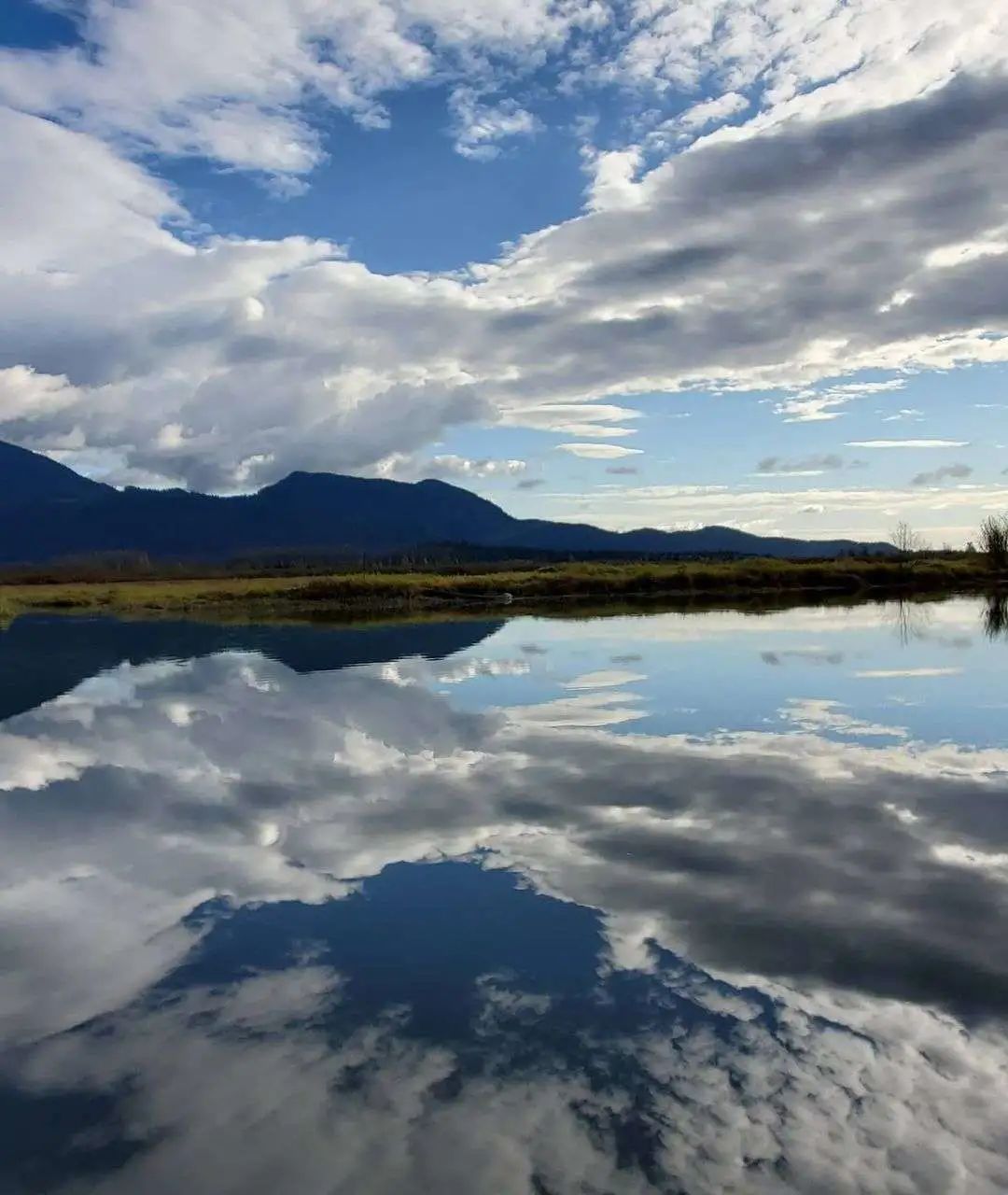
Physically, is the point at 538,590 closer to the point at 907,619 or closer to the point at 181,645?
the point at 907,619

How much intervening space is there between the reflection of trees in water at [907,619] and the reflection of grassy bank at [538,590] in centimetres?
2058

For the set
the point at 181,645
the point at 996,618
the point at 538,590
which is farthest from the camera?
the point at 538,590

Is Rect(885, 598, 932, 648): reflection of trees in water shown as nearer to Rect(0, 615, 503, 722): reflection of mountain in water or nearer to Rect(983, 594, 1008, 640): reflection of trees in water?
Rect(983, 594, 1008, 640): reflection of trees in water

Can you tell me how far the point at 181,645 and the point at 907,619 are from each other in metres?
49.0

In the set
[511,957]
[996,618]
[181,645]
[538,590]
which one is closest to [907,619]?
[996,618]

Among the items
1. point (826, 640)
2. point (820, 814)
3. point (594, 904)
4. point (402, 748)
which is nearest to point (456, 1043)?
point (594, 904)

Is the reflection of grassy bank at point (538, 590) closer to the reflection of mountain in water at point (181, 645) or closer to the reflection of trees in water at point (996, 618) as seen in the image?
the reflection of trees in water at point (996, 618)

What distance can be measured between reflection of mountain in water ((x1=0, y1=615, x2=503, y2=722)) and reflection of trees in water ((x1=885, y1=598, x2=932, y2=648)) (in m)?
24.7

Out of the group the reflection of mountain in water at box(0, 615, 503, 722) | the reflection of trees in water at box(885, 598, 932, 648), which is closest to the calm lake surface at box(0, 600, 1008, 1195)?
the reflection of mountain in water at box(0, 615, 503, 722)

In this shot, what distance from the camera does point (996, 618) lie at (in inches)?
2785

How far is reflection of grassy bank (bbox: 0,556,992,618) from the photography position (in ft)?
351

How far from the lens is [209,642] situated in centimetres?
6488

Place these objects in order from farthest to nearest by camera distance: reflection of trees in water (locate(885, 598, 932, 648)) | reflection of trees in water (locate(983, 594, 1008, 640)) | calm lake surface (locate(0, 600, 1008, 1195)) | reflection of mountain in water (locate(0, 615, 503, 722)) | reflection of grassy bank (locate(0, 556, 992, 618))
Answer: reflection of grassy bank (locate(0, 556, 992, 618)) → reflection of trees in water (locate(983, 594, 1008, 640)) → reflection of trees in water (locate(885, 598, 932, 648)) → reflection of mountain in water (locate(0, 615, 503, 722)) → calm lake surface (locate(0, 600, 1008, 1195))

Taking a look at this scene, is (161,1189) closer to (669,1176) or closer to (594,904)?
(669,1176)
